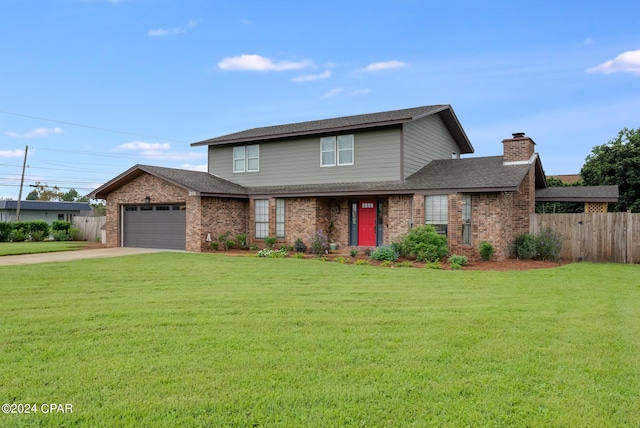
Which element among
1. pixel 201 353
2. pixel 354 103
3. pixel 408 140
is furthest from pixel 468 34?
pixel 201 353

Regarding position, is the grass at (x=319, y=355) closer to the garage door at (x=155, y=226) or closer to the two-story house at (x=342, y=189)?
the two-story house at (x=342, y=189)

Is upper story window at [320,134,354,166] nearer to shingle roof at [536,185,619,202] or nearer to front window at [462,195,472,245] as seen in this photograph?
front window at [462,195,472,245]

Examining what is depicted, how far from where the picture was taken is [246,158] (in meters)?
21.8

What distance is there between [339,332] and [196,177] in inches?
668

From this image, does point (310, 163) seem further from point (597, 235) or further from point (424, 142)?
point (597, 235)

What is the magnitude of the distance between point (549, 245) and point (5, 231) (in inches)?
1200

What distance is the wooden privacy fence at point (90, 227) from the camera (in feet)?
92.6

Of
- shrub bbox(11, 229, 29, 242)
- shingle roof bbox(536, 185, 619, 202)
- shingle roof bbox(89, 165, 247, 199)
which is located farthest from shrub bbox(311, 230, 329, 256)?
shrub bbox(11, 229, 29, 242)

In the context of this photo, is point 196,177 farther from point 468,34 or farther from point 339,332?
point 339,332

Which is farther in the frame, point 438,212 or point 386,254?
point 438,212

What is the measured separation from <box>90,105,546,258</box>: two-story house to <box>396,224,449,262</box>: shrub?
1397 mm

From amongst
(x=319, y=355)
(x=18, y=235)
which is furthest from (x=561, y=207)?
(x=18, y=235)

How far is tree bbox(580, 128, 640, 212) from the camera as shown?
88.8ft

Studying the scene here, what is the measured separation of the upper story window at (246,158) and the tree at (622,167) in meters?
22.4
